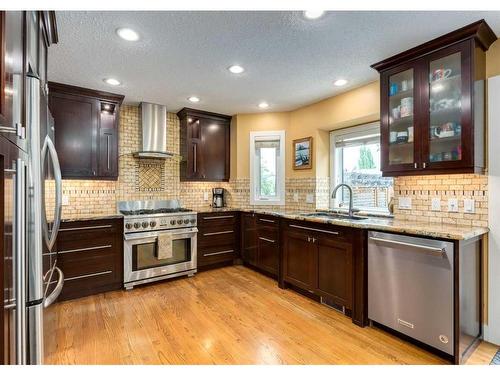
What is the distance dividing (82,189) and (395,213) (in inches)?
147

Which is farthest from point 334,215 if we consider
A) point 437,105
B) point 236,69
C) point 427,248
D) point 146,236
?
point 146,236

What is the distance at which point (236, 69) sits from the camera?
2.67 meters

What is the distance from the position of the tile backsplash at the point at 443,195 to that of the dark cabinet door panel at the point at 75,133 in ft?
11.6

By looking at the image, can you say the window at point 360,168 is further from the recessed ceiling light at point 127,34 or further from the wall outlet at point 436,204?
the recessed ceiling light at point 127,34

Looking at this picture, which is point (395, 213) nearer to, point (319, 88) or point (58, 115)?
point (319, 88)

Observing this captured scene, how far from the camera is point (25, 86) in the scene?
1115mm

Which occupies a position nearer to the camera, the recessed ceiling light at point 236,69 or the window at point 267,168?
the recessed ceiling light at point 236,69

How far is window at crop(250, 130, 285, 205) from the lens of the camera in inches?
163

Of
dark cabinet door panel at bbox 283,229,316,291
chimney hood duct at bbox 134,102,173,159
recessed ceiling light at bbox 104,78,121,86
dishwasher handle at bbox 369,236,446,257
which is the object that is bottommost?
dark cabinet door panel at bbox 283,229,316,291

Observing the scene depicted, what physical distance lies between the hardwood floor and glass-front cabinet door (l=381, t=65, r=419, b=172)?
1505 millimetres

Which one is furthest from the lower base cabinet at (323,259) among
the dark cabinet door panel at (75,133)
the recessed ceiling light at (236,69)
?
the dark cabinet door panel at (75,133)

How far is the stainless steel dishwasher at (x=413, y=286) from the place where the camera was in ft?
6.00

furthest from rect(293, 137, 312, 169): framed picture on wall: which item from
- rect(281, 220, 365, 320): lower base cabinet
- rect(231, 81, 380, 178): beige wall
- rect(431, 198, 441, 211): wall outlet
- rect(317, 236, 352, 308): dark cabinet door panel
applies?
rect(431, 198, 441, 211): wall outlet

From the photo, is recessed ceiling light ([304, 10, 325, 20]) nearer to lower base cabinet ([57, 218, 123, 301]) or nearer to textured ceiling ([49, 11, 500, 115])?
textured ceiling ([49, 11, 500, 115])
